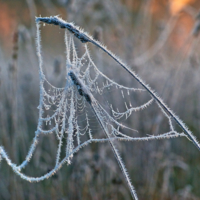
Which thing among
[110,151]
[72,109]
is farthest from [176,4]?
Result: [72,109]

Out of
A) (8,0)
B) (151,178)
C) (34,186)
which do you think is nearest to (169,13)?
(151,178)

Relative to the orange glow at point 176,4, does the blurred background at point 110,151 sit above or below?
below

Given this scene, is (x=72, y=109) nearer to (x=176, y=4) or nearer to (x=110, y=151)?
(x=110, y=151)

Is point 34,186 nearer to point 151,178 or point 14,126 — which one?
point 14,126

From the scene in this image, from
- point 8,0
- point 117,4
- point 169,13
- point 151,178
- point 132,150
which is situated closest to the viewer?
point 151,178

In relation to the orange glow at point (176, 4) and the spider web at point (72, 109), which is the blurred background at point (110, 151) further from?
the spider web at point (72, 109)

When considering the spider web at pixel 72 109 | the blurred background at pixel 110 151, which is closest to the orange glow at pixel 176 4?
the blurred background at pixel 110 151

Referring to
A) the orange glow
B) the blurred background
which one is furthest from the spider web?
the orange glow

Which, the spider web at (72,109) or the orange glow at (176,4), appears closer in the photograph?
the spider web at (72,109)

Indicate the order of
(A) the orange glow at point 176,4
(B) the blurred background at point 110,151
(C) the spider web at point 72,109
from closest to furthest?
(C) the spider web at point 72,109
(B) the blurred background at point 110,151
(A) the orange glow at point 176,4

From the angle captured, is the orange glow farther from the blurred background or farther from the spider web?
the spider web

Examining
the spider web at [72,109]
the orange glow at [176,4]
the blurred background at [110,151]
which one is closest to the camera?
the spider web at [72,109]
